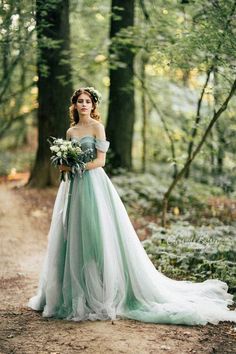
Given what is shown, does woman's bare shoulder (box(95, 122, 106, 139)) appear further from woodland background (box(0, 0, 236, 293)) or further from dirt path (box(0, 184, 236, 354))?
woodland background (box(0, 0, 236, 293))

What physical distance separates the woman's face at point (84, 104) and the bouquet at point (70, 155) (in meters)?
0.46

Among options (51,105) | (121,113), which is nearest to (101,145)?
(51,105)

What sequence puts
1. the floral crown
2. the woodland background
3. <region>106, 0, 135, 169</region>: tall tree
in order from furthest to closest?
<region>106, 0, 135, 169</region>: tall tree → the woodland background → the floral crown

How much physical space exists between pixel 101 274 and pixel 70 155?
1456 mm

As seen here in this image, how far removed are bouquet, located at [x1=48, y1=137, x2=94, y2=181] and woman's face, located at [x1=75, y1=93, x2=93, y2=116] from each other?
461 millimetres

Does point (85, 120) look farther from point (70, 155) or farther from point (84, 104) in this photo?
point (70, 155)

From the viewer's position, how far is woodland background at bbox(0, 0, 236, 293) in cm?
778

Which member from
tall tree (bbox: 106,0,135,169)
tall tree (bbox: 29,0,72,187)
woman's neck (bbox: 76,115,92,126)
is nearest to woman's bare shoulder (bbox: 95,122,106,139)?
woman's neck (bbox: 76,115,92,126)

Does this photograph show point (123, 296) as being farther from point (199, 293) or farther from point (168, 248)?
point (168, 248)

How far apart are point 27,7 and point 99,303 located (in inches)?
228

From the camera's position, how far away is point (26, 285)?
23.4 feet

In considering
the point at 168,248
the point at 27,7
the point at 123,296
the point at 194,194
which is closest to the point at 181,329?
the point at 123,296

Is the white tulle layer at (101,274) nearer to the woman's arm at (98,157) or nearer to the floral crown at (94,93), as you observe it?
the woman's arm at (98,157)

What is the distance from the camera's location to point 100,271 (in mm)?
5660
